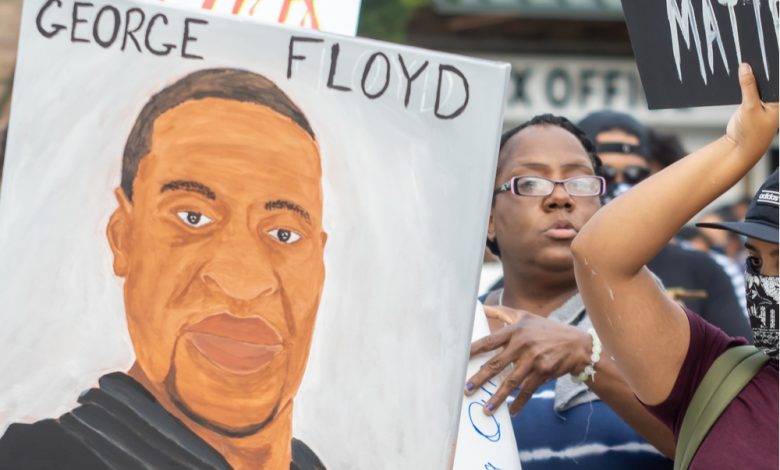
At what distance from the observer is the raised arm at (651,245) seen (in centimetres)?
221

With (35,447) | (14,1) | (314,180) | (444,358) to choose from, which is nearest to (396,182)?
(314,180)

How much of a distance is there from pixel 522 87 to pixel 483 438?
12.4 metres

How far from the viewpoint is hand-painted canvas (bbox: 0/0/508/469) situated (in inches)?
89.3

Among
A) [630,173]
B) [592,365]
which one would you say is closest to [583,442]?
[592,365]

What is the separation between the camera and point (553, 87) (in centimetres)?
1487

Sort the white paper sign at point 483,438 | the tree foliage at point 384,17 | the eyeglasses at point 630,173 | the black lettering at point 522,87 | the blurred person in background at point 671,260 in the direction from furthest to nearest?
the black lettering at point 522,87, the tree foliage at point 384,17, the eyeglasses at point 630,173, the blurred person in background at point 671,260, the white paper sign at point 483,438

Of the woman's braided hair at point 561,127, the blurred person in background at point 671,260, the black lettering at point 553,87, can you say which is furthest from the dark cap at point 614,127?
the black lettering at point 553,87

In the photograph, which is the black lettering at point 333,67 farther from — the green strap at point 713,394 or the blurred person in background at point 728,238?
the blurred person in background at point 728,238

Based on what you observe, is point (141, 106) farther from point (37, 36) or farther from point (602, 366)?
point (602, 366)

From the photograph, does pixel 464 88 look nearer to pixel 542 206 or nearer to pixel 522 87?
pixel 542 206

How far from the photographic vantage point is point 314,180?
233cm

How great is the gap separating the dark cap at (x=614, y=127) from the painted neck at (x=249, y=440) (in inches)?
92.5

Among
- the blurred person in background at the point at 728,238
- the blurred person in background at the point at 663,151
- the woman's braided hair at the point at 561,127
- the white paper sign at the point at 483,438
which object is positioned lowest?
the white paper sign at the point at 483,438

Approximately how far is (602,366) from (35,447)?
1.06m
